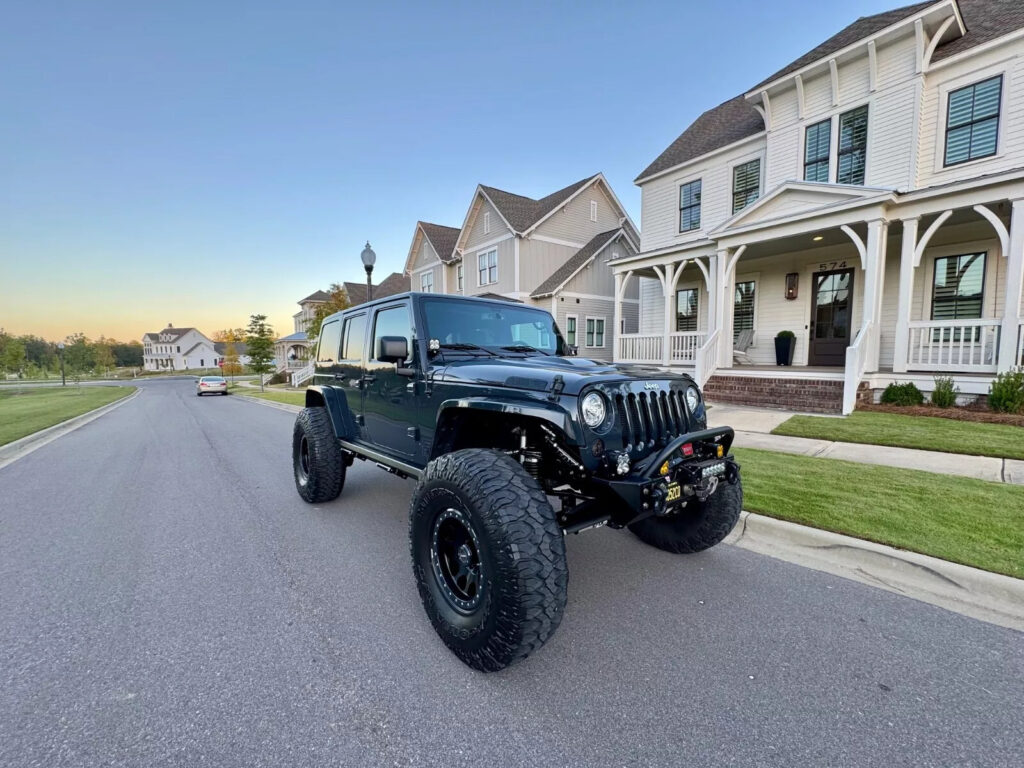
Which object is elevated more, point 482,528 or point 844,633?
point 482,528

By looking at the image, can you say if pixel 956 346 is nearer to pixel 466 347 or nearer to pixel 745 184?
pixel 745 184

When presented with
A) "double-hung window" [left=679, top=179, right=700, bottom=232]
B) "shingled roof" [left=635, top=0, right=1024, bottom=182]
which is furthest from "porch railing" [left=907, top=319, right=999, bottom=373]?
"double-hung window" [left=679, top=179, right=700, bottom=232]

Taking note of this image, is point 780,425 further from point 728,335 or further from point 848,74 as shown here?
point 848,74

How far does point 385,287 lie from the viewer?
3706 cm

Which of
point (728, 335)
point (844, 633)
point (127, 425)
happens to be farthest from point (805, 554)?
point (127, 425)

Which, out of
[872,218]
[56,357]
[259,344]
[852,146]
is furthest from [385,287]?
[56,357]

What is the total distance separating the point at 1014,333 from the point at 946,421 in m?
2.40

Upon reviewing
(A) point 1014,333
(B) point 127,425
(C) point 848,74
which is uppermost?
(C) point 848,74

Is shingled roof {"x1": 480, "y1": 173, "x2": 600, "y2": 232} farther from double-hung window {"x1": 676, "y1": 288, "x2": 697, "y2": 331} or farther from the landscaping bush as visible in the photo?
the landscaping bush

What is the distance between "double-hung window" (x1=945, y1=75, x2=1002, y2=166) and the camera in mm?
9664

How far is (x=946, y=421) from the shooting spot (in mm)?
7602

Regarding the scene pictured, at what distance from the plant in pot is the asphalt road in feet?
36.4

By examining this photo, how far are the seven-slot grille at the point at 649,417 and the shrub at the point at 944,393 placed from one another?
8576 millimetres

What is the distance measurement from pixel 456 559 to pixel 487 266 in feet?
71.8
